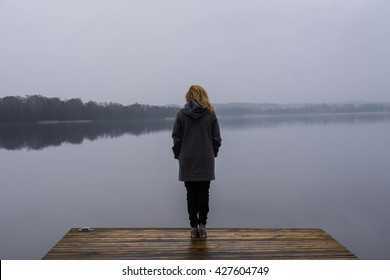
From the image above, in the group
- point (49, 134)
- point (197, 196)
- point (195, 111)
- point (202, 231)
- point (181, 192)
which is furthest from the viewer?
point (49, 134)

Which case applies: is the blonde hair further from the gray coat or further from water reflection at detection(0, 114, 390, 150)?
water reflection at detection(0, 114, 390, 150)

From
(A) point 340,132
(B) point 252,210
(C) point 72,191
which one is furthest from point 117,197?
(A) point 340,132

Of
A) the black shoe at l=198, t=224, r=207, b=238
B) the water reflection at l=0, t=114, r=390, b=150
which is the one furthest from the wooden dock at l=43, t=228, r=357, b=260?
the water reflection at l=0, t=114, r=390, b=150

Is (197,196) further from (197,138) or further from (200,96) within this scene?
(200,96)

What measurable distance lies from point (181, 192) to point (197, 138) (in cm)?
1757

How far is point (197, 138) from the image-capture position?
11.1 ft

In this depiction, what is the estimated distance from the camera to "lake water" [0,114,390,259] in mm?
14864

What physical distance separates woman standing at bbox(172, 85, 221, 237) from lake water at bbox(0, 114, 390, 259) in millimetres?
8602

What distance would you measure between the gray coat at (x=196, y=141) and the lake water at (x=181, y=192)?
28.3 ft

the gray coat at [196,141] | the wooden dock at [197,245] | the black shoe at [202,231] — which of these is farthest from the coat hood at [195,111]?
the wooden dock at [197,245]

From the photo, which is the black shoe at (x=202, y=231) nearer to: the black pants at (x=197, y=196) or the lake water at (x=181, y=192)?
the black pants at (x=197, y=196)

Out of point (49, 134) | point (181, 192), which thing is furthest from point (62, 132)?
point (181, 192)
